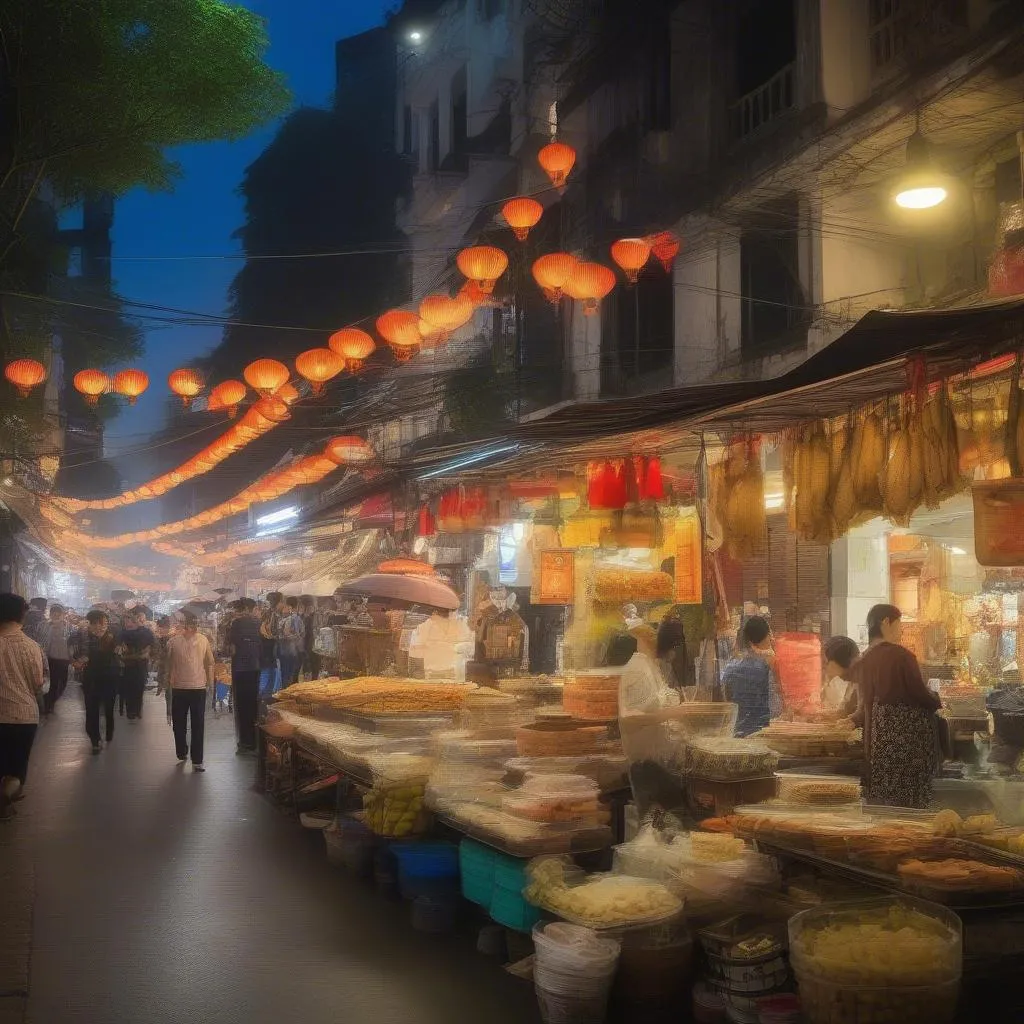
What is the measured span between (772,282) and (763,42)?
3.91m

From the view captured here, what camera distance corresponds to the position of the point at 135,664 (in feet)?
70.5

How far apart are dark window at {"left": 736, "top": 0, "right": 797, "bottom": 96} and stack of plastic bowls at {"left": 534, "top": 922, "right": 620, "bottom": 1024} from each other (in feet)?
48.2

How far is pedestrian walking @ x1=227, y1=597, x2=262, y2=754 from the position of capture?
16062 mm

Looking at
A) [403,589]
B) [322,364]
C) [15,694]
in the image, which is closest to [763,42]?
[322,364]

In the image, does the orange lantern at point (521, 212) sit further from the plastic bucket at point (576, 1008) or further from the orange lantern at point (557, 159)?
the plastic bucket at point (576, 1008)

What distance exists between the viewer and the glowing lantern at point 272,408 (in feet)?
53.9

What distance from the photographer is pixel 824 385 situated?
19.5 feet

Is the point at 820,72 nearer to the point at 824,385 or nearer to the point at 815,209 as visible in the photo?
the point at 815,209

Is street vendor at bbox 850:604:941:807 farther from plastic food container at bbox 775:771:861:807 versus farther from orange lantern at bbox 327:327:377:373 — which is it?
orange lantern at bbox 327:327:377:373

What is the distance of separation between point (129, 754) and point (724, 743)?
38.3 feet

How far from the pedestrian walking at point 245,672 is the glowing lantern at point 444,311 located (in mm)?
5425

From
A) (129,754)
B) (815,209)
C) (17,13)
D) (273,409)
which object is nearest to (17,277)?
(17,13)

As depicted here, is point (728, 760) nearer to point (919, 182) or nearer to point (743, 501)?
point (743, 501)

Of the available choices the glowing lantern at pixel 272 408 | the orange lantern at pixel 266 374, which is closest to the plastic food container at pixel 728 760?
the orange lantern at pixel 266 374
